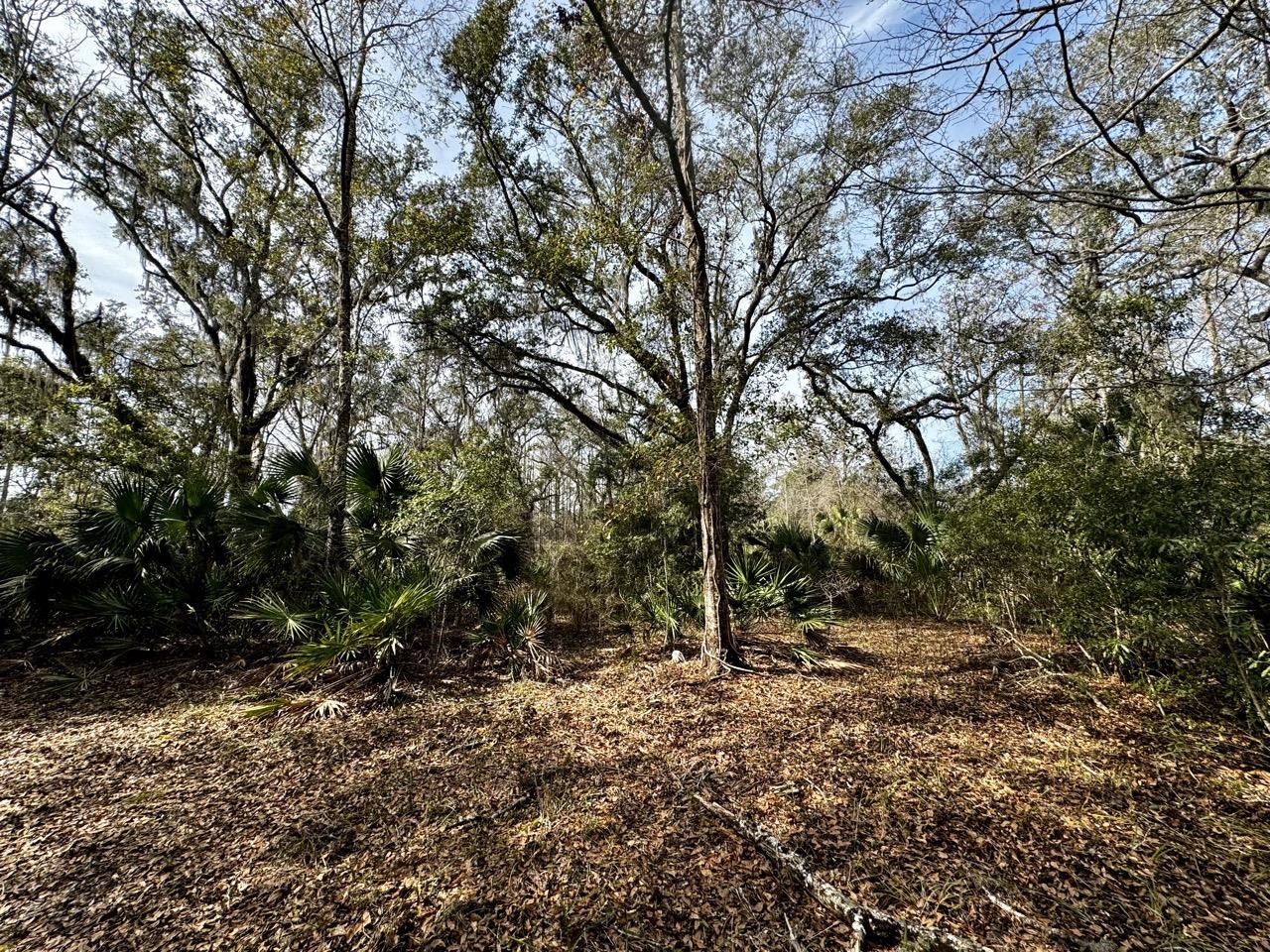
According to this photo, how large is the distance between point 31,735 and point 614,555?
682 centimetres

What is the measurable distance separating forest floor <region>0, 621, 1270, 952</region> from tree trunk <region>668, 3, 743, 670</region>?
0.94m

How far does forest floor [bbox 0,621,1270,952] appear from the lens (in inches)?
85.7

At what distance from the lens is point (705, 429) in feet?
19.0

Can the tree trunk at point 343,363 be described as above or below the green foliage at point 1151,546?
above

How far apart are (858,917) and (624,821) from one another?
1.37 meters

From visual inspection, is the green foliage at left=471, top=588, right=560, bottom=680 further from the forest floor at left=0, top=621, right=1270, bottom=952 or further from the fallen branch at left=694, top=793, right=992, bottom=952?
the fallen branch at left=694, top=793, right=992, bottom=952

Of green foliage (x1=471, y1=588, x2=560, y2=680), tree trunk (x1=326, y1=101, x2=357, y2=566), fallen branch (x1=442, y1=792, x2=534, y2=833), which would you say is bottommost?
fallen branch (x1=442, y1=792, x2=534, y2=833)

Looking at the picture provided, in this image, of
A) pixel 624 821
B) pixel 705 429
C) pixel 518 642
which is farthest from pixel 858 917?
pixel 518 642

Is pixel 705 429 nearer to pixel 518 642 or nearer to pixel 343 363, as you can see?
pixel 518 642

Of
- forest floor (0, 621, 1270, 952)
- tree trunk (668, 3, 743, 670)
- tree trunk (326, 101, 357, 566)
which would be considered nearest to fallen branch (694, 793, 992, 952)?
forest floor (0, 621, 1270, 952)

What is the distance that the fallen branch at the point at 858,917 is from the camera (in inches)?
76.9

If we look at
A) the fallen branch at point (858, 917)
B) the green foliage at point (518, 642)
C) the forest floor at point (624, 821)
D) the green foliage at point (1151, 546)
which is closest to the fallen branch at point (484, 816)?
the forest floor at point (624, 821)

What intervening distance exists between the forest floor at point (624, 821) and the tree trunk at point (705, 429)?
94 cm

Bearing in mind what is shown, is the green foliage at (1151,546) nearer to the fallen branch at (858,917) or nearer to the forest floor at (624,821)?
the forest floor at (624,821)
